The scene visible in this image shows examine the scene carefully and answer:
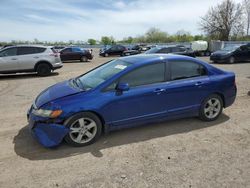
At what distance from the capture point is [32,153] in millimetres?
3820

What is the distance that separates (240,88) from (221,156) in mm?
5468

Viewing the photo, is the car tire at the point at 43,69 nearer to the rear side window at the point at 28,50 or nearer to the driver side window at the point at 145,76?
the rear side window at the point at 28,50

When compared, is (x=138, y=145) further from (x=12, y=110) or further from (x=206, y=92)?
(x=12, y=110)

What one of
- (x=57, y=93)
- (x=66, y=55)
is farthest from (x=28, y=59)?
(x=66, y=55)

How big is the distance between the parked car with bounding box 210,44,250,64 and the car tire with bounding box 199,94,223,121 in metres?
14.1

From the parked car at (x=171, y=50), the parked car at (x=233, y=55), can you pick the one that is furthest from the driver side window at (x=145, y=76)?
the parked car at (x=233, y=55)

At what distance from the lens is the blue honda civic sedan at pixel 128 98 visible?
12.7 ft

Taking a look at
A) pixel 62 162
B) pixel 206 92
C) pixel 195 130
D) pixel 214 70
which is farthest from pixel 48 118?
pixel 214 70

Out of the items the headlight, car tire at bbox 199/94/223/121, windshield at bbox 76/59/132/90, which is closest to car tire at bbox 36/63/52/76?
windshield at bbox 76/59/132/90

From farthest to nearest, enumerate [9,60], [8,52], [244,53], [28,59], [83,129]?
[244,53] → [28,59] → [8,52] → [9,60] → [83,129]

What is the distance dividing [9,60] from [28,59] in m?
0.90

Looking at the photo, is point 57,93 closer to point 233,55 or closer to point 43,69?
point 43,69

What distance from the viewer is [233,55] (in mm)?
18125

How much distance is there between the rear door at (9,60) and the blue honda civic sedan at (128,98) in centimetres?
866
